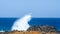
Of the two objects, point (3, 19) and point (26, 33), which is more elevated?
point (3, 19)

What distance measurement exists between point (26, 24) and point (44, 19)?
1.34 feet

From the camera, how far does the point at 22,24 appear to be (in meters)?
3.72

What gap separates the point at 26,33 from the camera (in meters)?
3.25

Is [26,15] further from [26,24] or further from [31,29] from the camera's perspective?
[31,29]

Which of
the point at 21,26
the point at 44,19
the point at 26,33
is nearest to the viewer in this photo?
the point at 26,33

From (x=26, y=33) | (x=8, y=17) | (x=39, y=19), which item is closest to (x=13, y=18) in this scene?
(x=8, y=17)

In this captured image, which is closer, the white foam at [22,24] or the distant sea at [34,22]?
the white foam at [22,24]

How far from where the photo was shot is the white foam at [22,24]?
12.0 ft

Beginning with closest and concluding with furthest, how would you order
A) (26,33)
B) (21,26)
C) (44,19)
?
(26,33) → (21,26) → (44,19)

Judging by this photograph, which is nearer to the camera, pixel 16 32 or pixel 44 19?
pixel 16 32

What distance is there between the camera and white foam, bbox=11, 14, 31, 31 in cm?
364

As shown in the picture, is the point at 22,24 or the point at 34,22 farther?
the point at 34,22

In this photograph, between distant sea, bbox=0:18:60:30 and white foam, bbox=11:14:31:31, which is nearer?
white foam, bbox=11:14:31:31

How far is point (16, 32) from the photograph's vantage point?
3.27 meters
